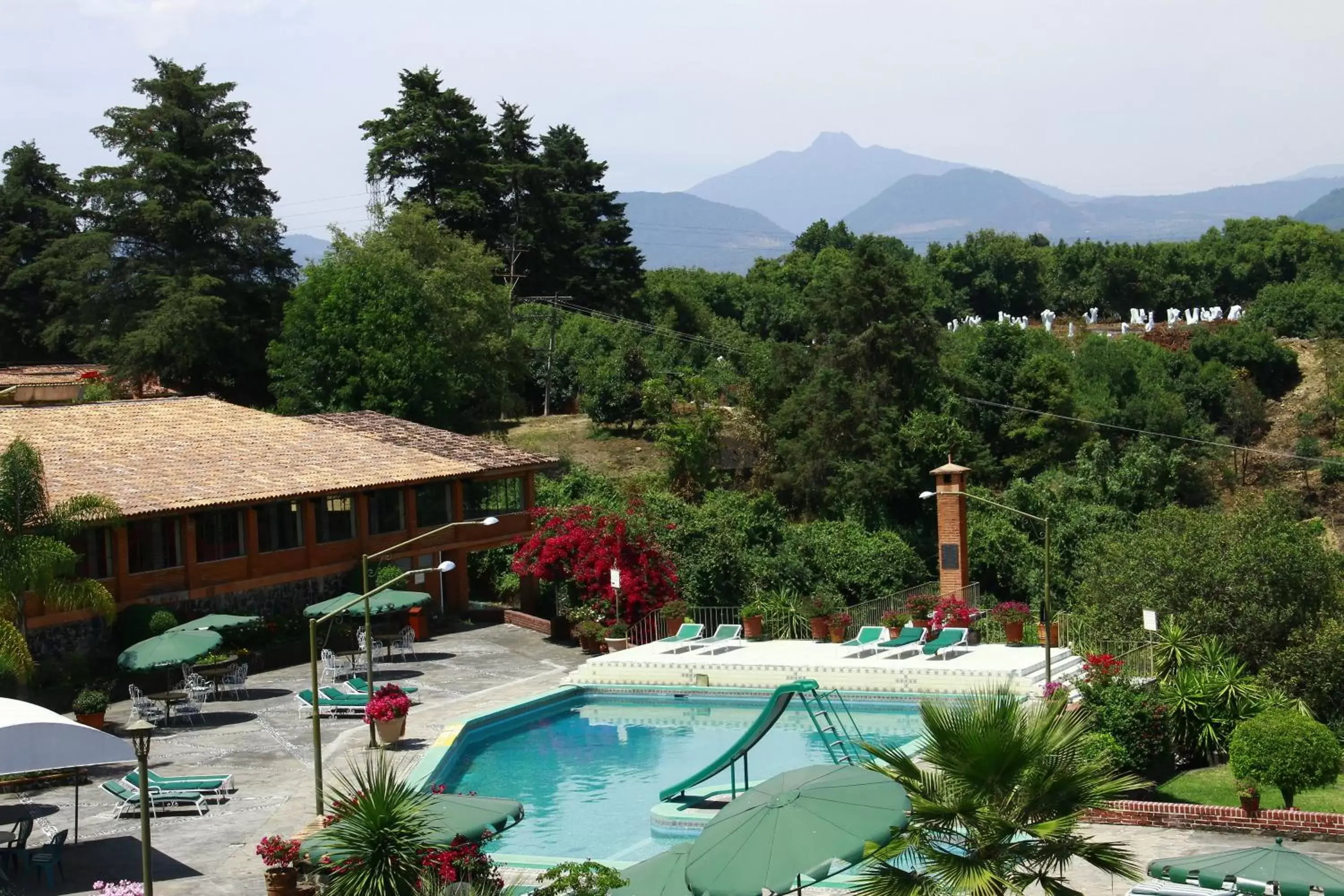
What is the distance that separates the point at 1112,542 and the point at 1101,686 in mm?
11381

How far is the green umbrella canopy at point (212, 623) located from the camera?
2841cm

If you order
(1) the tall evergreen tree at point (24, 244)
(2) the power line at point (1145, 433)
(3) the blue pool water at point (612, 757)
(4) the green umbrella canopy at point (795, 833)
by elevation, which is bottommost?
(3) the blue pool water at point (612, 757)

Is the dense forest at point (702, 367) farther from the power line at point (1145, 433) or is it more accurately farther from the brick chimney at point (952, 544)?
the brick chimney at point (952, 544)

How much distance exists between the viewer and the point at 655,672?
3094 centimetres

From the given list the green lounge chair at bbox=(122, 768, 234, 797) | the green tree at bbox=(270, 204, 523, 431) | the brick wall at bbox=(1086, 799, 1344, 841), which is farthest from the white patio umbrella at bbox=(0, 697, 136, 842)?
the green tree at bbox=(270, 204, 523, 431)

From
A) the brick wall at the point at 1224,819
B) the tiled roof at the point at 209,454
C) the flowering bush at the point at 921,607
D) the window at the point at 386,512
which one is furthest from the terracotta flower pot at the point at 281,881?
the window at the point at 386,512

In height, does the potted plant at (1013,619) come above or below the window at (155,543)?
below

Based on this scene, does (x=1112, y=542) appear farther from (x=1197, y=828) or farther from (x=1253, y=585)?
(x=1197, y=828)

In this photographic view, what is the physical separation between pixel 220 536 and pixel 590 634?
880 centimetres

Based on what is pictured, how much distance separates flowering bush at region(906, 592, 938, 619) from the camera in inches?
1282

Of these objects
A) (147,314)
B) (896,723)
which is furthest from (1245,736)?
(147,314)

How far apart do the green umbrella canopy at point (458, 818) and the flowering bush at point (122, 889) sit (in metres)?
1.75

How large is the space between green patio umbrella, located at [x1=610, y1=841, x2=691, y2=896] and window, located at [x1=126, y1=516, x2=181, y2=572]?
20272mm

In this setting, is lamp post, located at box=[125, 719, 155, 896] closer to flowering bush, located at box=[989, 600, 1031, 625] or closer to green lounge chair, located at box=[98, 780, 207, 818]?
green lounge chair, located at box=[98, 780, 207, 818]
